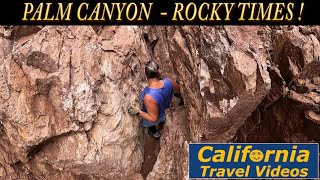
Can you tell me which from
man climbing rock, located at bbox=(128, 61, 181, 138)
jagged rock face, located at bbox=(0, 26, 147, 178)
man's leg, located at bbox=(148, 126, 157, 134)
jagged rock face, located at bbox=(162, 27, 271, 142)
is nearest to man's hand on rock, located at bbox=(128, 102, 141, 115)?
man climbing rock, located at bbox=(128, 61, 181, 138)

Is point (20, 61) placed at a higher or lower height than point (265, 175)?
higher

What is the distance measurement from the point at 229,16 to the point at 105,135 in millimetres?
3957

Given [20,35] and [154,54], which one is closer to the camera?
[20,35]

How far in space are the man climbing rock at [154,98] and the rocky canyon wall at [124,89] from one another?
0.28m

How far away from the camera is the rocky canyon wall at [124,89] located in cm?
726

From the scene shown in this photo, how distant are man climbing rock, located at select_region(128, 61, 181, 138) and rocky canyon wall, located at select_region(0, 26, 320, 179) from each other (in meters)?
0.28

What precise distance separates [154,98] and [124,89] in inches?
33.7

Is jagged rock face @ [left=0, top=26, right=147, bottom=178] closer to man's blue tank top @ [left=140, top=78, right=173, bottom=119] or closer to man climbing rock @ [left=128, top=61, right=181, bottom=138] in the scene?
man climbing rock @ [left=128, top=61, right=181, bottom=138]

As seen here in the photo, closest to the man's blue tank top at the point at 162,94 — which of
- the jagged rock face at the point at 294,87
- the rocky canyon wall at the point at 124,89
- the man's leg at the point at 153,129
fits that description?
the rocky canyon wall at the point at 124,89

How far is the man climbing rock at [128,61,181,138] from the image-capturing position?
294 inches

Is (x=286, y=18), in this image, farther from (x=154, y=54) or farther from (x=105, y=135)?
(x=105, y=135)

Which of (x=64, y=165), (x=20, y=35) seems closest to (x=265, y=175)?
(x=64, y=165)

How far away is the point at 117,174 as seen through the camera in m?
→ 8.19

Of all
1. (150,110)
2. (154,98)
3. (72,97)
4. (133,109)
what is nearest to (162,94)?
(154,98)
